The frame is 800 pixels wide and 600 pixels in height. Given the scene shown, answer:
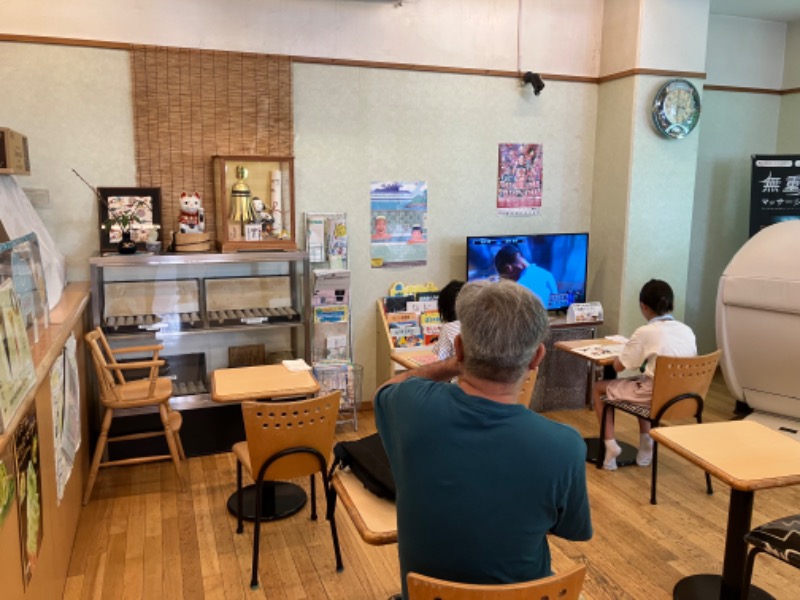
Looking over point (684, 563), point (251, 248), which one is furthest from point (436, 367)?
point (251, 248)

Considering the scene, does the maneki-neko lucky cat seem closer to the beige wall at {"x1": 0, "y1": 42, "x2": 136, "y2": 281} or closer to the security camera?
the beige wall at {"x1": 0, "y1": 42, "x2": 136, "y2": 281}

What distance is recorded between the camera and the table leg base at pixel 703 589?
8.55 ft

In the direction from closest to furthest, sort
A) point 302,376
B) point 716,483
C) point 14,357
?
1. point 14,357
2. point 302,376
3. point 716,483

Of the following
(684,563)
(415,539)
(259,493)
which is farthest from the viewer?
(684,563)

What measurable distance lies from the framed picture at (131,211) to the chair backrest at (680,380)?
2.98 meters

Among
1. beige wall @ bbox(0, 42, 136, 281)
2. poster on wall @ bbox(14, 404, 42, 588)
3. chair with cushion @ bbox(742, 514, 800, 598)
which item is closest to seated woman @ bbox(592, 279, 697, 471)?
chair with cushion @ bbox(742, 514, 800, 598)

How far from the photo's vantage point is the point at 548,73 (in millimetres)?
4875

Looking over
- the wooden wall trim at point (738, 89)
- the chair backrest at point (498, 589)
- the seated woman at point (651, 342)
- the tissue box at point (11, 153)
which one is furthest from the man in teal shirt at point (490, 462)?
the wooden wall trim at point (738, 89)

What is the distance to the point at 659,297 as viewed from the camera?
350 cm

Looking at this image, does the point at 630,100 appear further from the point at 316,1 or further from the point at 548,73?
the point at 316,1

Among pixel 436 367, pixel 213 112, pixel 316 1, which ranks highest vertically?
pixel 316 1

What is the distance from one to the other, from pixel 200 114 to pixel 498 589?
3592 millimetres

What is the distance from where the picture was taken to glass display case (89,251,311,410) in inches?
153

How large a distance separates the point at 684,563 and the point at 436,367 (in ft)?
6.16
